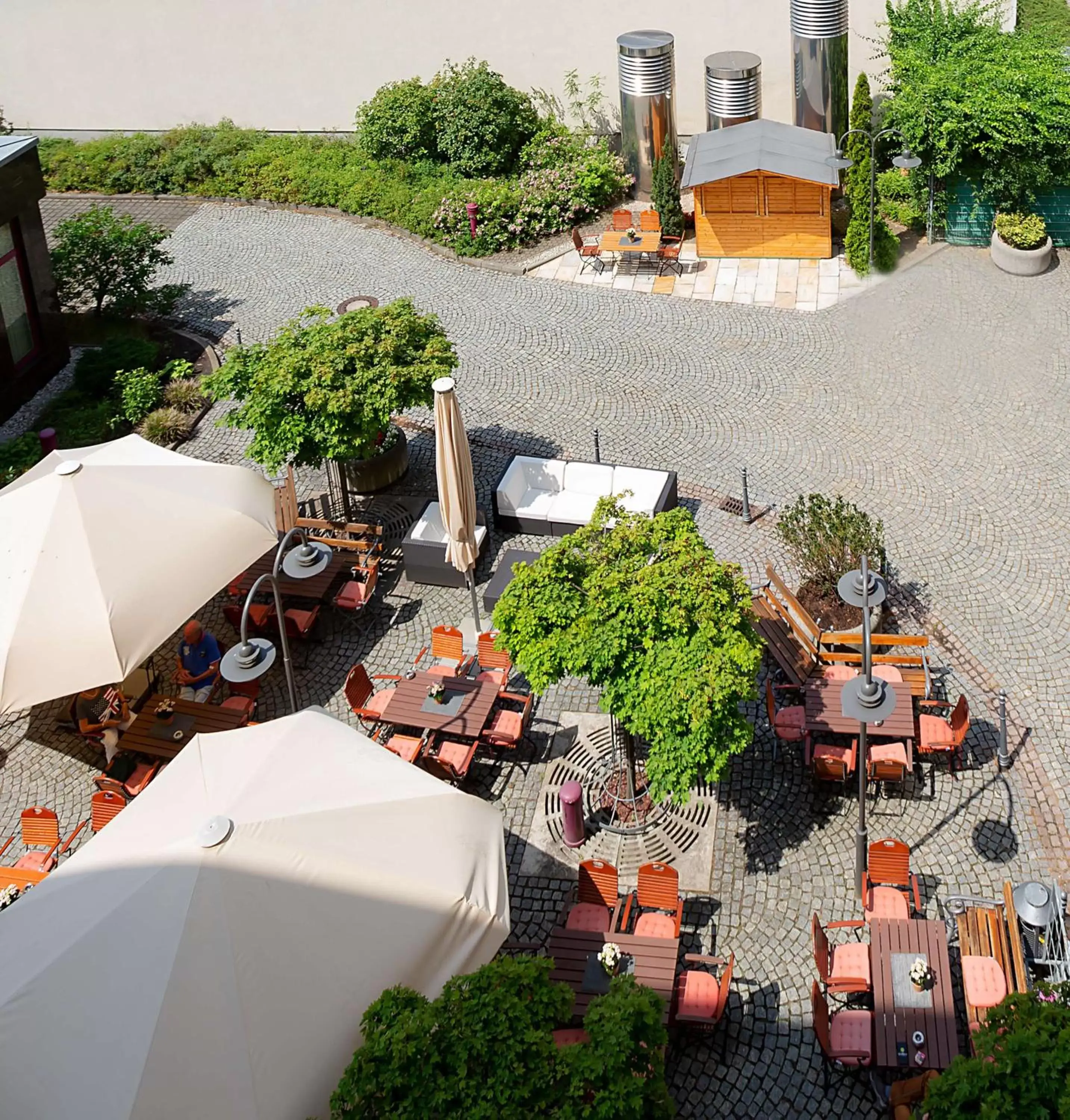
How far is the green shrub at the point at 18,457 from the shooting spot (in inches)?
697

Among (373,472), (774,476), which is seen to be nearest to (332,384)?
(373,472)

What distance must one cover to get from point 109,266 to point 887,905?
17.1 meters

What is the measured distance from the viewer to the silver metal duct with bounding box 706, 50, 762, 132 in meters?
23.6

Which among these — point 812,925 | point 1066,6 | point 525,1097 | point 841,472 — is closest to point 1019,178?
point 841,472

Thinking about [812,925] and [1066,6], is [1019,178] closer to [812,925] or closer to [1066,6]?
[1066,6]

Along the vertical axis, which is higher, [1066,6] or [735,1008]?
[1066,6]

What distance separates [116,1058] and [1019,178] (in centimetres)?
1913

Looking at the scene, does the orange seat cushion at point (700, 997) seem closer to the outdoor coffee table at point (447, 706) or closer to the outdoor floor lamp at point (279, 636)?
the outdoor coffee table at point (447, 706)

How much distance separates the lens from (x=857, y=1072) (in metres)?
10.2

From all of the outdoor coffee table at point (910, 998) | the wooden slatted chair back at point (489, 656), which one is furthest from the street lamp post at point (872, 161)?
the outdoor coffee table at point (910, 998)

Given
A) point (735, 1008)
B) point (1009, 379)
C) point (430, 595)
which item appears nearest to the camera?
point (735, 1008)

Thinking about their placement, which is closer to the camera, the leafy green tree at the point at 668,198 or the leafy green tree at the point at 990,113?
the leafy green tree at the point at 990,113

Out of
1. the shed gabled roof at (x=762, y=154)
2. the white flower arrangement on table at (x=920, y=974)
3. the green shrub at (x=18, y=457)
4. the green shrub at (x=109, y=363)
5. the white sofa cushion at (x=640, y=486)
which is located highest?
the shed gabled roof at (x=762, y=154)

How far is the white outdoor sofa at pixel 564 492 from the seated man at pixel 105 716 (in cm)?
507
